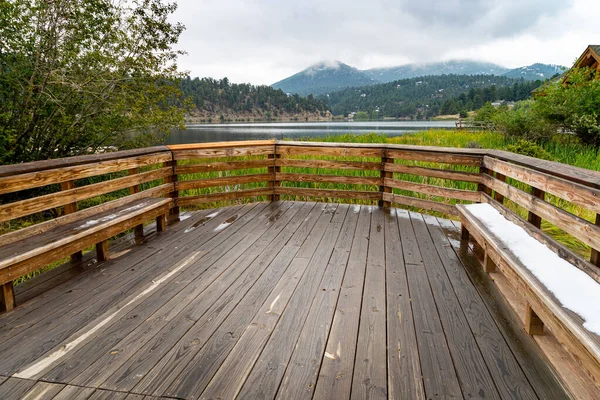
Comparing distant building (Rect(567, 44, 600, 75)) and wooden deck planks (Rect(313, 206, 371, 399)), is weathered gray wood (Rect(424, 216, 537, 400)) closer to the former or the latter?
wooden deck planks (Rect(313, 206, 371, 399))

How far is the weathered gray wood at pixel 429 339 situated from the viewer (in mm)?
1720

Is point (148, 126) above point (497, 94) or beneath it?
beneath

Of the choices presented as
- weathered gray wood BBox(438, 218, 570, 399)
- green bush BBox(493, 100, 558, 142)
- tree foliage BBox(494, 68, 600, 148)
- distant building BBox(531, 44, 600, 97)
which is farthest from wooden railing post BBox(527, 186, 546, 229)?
distant building BBox(531, 44, 600, 97)

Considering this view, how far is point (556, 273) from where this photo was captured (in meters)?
2.00

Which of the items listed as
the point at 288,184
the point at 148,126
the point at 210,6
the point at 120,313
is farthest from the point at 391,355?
the point at 210,6

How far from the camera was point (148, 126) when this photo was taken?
8.27 metres

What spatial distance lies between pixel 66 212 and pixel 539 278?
151 inches

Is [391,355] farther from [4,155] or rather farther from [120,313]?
[4,155]

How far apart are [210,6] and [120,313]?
11.9 m

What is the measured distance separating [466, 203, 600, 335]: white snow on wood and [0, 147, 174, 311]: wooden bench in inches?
130

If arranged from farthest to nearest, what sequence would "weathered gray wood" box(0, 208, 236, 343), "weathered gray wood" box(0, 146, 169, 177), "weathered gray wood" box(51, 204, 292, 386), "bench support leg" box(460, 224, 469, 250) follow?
"bench support leg" box(460, 224, 469, 250)
"weathered gray wood" box(0, 146, 169, 177)
"weathered gray wood" box(0, 208, 236, 343)
"weathered gray wood" box(51, 204, 292, 386)

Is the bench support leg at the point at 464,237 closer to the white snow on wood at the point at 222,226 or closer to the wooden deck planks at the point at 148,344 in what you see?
the wooden deck planks at the point at 148,344

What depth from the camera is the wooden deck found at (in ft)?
5.66

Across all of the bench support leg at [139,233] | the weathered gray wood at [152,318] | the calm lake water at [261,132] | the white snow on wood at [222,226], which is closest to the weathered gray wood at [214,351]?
the weathered gray wood at [152,318]
